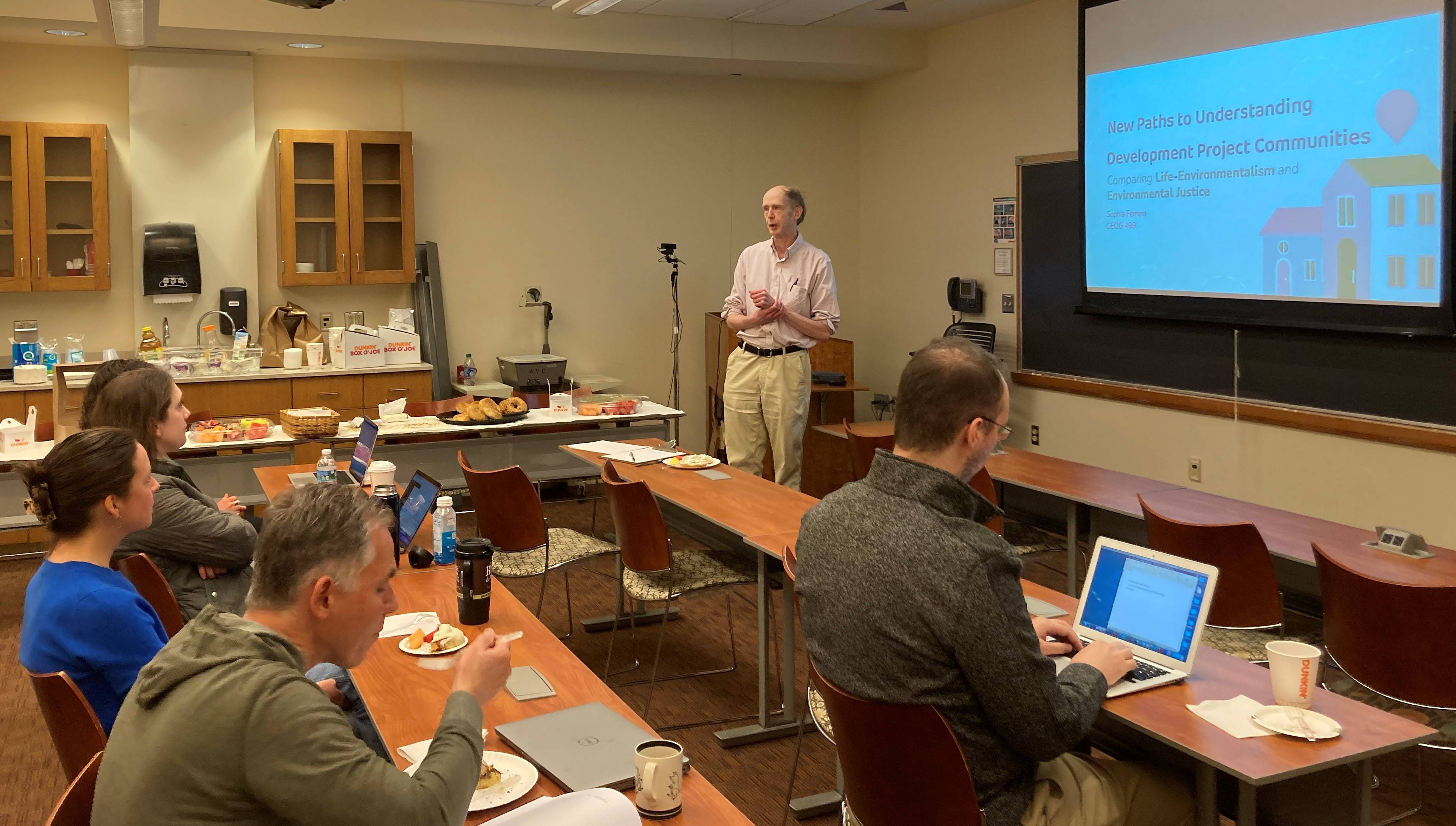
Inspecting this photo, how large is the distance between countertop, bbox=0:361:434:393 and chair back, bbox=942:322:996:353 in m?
3.40

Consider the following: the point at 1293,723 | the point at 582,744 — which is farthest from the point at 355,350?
the point at 1293,723

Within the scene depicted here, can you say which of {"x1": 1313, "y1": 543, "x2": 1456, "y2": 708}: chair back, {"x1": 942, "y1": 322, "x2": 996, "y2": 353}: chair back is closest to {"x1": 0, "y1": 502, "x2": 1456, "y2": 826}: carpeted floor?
{"x1": 1313, "y1": 543, "x2": 1456, "y2": 708}: chair back

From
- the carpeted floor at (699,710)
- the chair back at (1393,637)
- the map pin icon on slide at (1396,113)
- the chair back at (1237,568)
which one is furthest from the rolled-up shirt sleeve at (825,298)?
the chair back at (1393,637)

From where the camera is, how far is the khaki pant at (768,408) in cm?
624

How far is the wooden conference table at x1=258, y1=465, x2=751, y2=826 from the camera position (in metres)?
1.87

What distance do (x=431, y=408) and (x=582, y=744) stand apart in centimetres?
435

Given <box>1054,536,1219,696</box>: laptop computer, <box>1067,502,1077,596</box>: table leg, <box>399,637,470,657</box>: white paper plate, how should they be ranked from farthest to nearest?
<box>1067,502,1077,596</box>: table leg → <box>399,637,470,657</box>: white paper plate → <box>1054,536,1219,696</box>: laptop computer

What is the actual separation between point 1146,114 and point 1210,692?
4.56 m

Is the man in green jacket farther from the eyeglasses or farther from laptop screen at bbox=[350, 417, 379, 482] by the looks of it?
laptop screen at bbox=[350, 417, 379, 482]

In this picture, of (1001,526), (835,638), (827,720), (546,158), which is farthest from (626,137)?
(835,638)

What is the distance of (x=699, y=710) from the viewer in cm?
424

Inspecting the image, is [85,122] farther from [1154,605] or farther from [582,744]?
[1154,605]

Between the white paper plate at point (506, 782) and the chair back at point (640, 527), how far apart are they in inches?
81.4

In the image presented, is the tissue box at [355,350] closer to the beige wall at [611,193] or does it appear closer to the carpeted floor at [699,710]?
the beige wall at [611,193]
